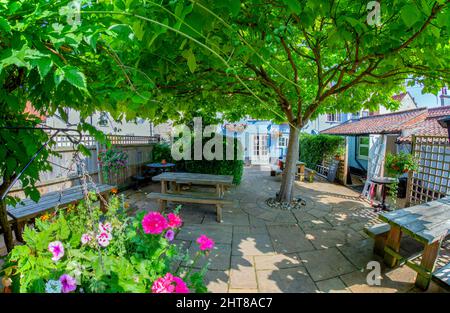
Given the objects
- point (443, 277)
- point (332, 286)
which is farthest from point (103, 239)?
point (443, 277)

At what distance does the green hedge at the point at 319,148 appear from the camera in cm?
896

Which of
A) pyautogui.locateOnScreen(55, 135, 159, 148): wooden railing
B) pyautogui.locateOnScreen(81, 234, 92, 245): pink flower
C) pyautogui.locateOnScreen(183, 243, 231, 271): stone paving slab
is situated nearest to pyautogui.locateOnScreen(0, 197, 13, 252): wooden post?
pyautogui.locateOnScreen(81, 234, 92, 245): pink flower

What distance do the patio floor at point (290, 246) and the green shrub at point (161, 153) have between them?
228cm

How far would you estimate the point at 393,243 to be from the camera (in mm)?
2846

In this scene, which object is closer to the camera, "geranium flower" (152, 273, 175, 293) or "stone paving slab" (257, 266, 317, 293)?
"geranium flower" (152, 273, 175, 293)

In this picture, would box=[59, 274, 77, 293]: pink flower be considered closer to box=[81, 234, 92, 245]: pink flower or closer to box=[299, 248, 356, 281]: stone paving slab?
box=[81, 234, 92, 245]: pink flower

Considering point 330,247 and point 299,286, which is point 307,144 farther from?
point 299,286

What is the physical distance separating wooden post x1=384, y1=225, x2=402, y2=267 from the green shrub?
262 inches

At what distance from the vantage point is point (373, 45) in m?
2.51

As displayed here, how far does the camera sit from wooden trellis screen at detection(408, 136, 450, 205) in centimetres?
458

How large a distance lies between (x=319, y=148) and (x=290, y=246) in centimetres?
781

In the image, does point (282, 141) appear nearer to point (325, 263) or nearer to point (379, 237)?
point (379, 237)
